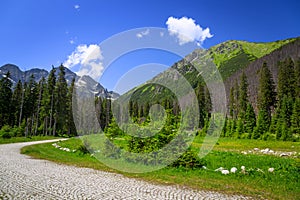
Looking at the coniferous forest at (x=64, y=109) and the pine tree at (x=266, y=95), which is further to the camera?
the pine tree at (x=266, y=95)

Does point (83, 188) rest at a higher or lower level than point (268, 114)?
lower

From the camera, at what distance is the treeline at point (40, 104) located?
55.9 meters

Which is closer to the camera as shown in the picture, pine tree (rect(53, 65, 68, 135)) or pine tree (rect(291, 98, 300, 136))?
pine tree (rect(291, 98, 300, 136))

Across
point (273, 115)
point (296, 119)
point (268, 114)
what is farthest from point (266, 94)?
point (296, 119)

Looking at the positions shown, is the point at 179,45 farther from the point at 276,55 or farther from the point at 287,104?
the point at 276,55

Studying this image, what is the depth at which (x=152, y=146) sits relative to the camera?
15.4 metres

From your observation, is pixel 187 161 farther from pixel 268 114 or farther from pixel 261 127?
pixel 268 114

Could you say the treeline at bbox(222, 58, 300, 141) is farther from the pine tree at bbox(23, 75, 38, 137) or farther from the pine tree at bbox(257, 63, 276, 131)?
the pine tree at bbox(23, 75, 38, 137)

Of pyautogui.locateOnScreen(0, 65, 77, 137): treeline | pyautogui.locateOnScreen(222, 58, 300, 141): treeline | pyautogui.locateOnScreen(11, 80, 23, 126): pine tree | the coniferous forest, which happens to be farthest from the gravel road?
pyautogui.locateOnScreen(11, 80, 23, 126): pine tree

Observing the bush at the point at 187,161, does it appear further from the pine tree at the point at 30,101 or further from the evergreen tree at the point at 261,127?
the pine tree at the point at 30,101

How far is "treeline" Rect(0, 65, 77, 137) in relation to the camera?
183ft

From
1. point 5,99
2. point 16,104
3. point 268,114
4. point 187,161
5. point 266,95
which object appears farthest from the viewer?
point 266,95

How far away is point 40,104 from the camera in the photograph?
197ft

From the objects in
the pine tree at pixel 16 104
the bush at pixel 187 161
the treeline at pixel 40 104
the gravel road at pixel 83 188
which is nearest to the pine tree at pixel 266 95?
the treeline at pixel 40 104
